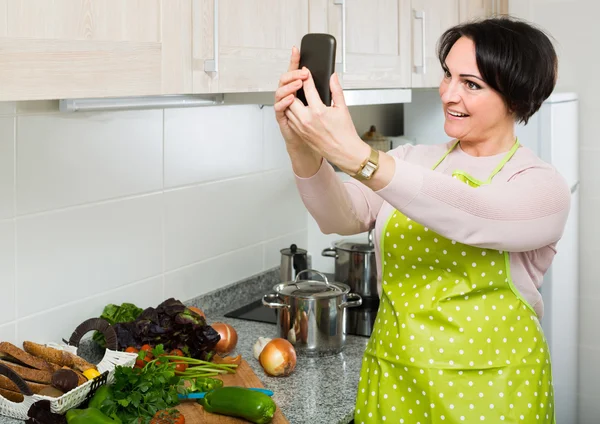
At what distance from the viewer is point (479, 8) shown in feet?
9.21

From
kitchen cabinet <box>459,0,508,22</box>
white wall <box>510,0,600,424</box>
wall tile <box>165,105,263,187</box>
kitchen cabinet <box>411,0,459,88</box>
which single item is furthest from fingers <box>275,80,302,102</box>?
white wall <box>510,0,600,424</box>

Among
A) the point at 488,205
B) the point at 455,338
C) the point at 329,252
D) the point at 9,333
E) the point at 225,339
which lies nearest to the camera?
the point at 488,205

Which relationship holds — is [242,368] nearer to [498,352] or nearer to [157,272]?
[157,272]

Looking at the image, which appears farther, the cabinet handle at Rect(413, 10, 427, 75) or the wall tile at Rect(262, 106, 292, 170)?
the wall tile at Rect(262, 106, 292, 170)

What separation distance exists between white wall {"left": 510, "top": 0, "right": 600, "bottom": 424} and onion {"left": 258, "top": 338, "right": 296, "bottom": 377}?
1.61 meters

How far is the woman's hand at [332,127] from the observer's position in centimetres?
120

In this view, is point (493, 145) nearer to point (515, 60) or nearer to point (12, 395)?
point (515, 60)

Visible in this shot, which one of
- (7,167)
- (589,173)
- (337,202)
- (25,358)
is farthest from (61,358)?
(589,173)

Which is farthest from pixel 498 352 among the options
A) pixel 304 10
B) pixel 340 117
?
pixel 304 10

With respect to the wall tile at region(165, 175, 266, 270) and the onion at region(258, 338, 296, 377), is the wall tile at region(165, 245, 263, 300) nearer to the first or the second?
→ the wall tile at region(165, 175, 266, 270)

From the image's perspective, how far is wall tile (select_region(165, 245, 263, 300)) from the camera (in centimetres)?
218

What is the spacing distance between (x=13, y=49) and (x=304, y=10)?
2.71 feet

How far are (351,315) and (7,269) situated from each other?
39.2 inches

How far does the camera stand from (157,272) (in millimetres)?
2109
